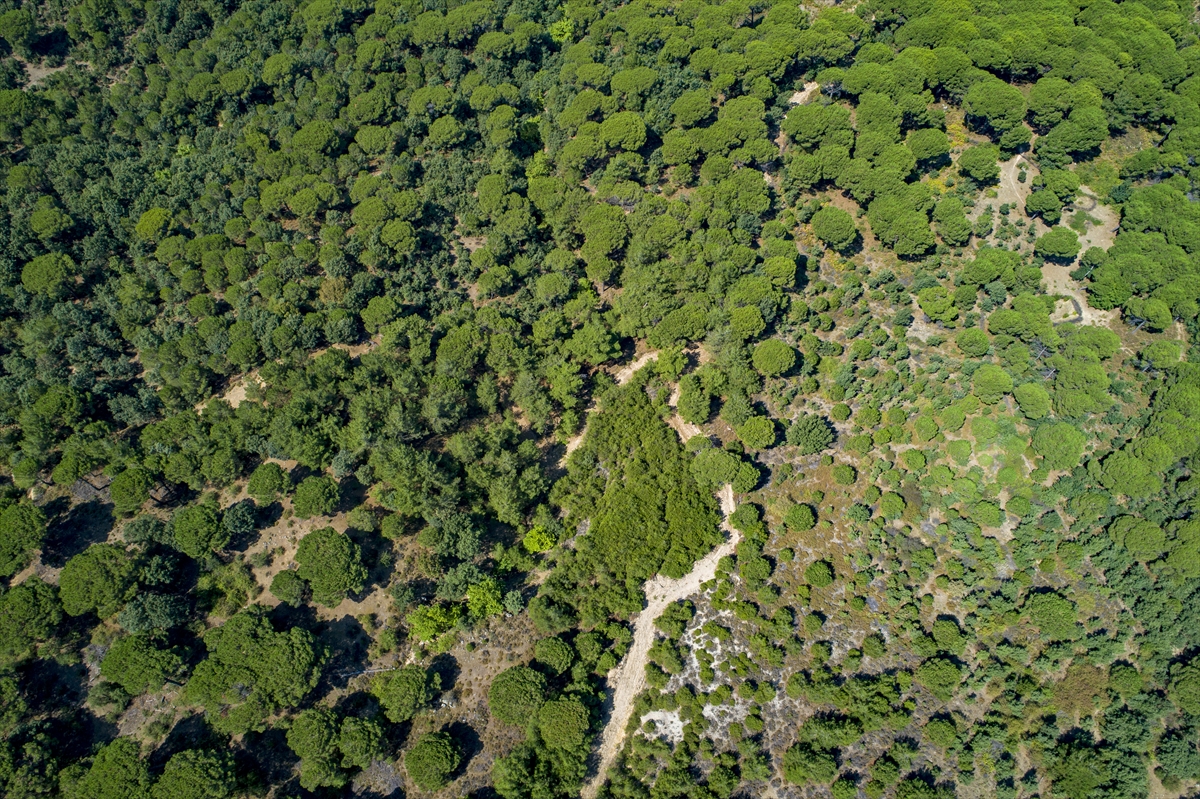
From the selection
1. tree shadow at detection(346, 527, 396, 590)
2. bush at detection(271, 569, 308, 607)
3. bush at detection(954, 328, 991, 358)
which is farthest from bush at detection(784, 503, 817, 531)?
bush at detection(271, 569, 308, 607)

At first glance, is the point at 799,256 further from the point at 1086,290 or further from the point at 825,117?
the point at 1086,290

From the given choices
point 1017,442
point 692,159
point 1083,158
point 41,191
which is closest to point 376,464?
point 692,159

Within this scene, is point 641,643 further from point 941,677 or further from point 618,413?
point 941,677

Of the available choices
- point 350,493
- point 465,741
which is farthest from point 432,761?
point 350,493

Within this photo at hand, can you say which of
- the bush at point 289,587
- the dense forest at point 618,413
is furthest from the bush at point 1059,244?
the bush at point 289,587

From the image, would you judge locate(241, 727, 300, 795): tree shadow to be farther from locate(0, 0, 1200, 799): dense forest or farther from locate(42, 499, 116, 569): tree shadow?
locate(42, 499, 116, 569): tree shadow
